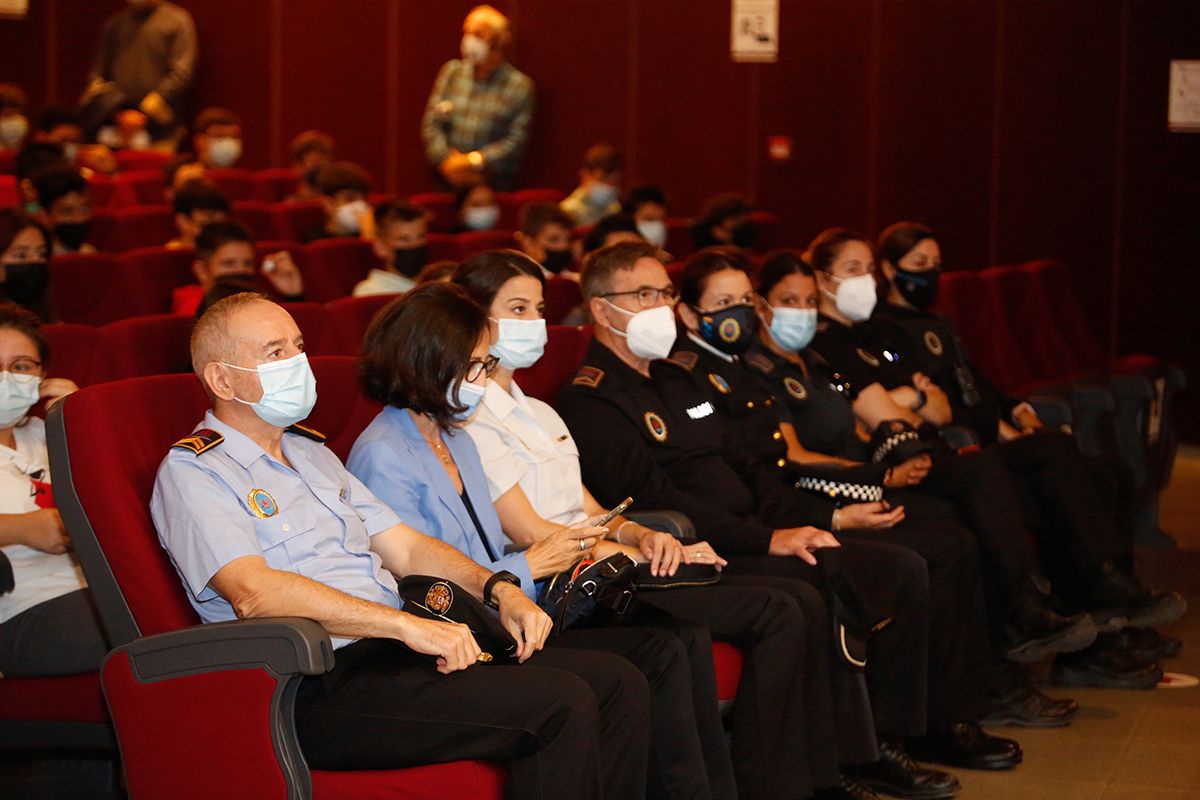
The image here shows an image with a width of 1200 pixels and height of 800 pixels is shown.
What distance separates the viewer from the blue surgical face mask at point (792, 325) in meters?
4.44

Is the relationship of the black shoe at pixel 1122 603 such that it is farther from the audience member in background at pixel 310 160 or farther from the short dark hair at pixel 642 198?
the audience member in background at pixel 310 160

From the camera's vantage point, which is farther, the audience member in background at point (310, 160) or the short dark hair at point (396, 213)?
the audience member in background at point (310, 160)

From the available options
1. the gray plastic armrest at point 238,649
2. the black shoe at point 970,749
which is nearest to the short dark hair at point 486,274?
the gray plastic armrest at point 238,649

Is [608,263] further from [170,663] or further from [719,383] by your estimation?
[170,663]

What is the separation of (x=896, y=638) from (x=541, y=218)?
329 centimetres

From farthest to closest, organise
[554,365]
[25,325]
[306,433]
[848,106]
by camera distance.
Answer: [848,106] < [554,365] < [25,325] < [306,433]

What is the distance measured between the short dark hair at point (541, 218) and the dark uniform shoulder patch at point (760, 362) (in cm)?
232

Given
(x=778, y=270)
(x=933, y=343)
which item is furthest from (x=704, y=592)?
(x=933, y=343)

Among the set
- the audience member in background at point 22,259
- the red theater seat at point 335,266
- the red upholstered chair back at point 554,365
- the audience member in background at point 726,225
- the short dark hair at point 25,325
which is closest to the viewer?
the short dark hair at point 25,325

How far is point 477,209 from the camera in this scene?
7750mm

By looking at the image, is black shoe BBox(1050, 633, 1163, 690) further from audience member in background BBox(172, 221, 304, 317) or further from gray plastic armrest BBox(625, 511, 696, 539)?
audience member in background BBox(172, 221, 304, 317)

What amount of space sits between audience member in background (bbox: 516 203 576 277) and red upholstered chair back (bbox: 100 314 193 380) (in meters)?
2.72

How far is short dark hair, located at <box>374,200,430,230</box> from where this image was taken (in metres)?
6.02

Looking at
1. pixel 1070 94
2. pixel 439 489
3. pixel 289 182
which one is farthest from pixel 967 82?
pixel 439 489
